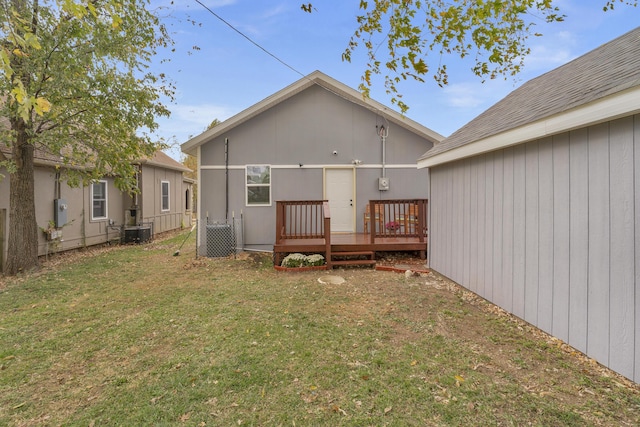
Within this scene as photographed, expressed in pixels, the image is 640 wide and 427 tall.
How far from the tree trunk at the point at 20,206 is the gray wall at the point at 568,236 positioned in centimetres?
837

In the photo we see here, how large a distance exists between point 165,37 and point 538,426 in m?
9.13

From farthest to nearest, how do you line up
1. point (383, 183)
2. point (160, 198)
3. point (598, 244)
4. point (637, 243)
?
1. point (160, 198)
2. point (383, 183)
3. point (598, 244)
4. point (637, 243)

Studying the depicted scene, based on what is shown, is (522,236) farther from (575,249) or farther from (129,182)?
(129,182)

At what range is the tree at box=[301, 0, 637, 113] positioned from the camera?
399 centimetres

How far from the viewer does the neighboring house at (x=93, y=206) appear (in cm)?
786

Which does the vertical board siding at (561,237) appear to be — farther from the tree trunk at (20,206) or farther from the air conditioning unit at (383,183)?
the tree trunk at (20,206)

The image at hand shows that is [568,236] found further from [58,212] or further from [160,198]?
[160,198]

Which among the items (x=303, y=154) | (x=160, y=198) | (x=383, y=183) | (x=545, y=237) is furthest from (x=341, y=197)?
(x=160, y=198)

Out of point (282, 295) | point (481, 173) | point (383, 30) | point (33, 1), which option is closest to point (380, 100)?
point (383, 30)

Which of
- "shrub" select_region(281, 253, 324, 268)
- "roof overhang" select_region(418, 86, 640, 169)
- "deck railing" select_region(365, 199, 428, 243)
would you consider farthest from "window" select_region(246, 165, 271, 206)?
"roof overhang" select_region(418, 86, 640, 169)

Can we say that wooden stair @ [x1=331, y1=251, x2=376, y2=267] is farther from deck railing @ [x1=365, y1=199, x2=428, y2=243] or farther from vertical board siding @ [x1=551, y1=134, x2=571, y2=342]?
vertical board siding @ [x1=551, y1=134, x2=571, y2=342]

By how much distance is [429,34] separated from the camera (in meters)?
4.52

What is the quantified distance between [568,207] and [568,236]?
29 centimetres

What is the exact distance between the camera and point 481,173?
185 inches
